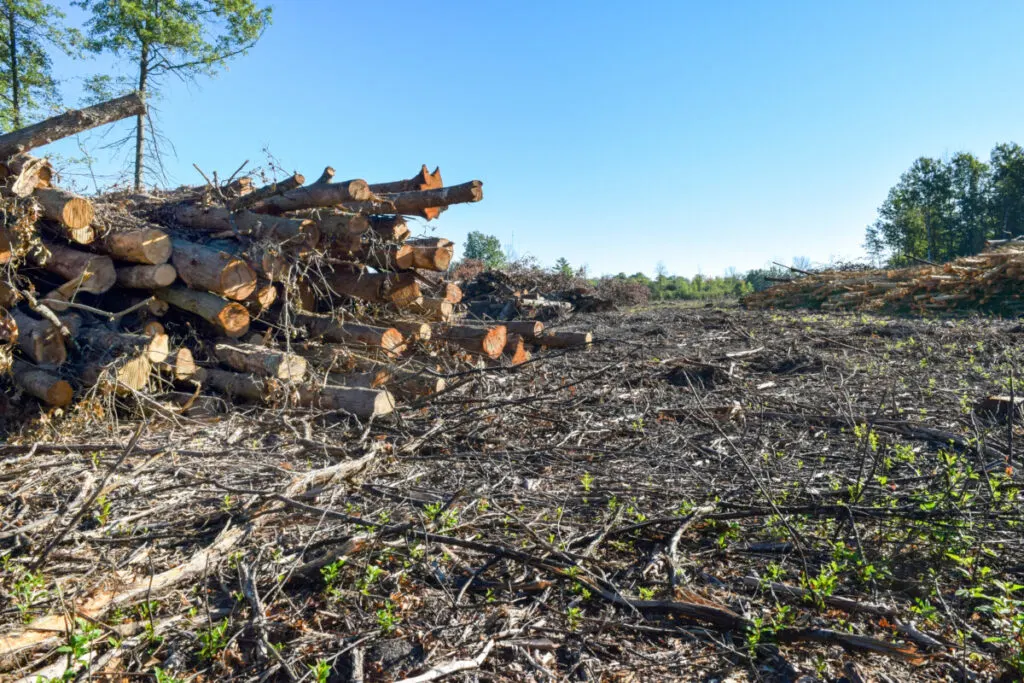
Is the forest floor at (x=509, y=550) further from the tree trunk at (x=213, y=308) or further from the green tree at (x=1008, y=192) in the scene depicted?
the green tree at (x=1008, y=192)

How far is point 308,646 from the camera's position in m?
2.31

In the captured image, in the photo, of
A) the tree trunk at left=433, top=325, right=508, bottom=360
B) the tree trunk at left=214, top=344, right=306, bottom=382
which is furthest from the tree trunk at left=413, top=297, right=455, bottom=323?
the tree trunk at left=214, top=344, right=306, bottom=382

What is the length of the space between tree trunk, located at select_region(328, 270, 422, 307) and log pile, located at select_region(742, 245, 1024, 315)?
42.0ft

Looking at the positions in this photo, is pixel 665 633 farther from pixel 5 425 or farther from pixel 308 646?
pixel 5 425

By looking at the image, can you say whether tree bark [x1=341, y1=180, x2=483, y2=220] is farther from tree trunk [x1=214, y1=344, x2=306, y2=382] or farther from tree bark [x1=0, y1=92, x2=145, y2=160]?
tree bark [x1=0, y1=92, x2=145, y2=160]

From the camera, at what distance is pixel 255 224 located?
6051 millimetres

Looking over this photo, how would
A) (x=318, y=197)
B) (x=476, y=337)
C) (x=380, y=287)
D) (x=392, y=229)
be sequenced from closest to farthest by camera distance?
(x=318, y=197) → (x=392, y=229) → (x=380, y=287) → (x=476, y=337)

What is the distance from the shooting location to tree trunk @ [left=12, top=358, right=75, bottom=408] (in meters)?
4.95

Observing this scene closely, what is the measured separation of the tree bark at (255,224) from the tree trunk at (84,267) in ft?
3.10

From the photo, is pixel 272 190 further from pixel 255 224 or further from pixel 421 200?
pixel 421 200

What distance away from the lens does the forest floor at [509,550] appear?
2.26 m

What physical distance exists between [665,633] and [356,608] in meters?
1.25

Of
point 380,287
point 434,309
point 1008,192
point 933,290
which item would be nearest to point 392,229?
point 380,287

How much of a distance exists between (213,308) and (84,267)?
3.96ft
